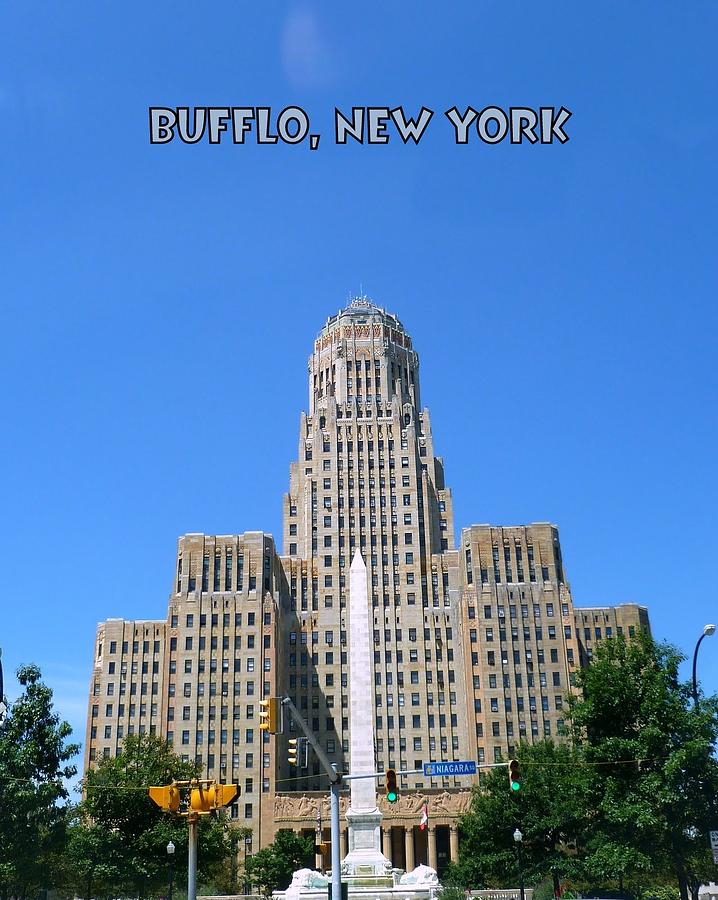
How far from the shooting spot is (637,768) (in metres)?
45.2

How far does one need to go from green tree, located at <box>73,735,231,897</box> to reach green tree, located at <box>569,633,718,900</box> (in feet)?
82.6

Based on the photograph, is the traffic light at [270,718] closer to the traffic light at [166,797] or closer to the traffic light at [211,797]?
the traffic light at [211,797]

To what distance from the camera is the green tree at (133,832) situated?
56.9 metres

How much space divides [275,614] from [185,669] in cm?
1290

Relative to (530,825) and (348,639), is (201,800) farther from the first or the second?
(348,639)

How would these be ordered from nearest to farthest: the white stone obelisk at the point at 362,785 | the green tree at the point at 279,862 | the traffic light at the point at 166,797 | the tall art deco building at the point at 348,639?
the traffic light at the point at 166,797
the white stone obelisk at the point at 362,785
the green tree at the point at 279,862
the tall art deco building at the point at 348,639

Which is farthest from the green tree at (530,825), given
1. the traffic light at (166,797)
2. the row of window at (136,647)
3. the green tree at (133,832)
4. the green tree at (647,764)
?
the row of window at (136,647)

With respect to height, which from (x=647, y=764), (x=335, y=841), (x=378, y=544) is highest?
(x=378, y=544)

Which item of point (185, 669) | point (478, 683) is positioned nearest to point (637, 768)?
point (478, 683)

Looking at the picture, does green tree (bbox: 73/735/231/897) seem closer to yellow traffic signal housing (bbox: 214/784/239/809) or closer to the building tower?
yellow traffic signal housing (bbox: 214/784/239/809)

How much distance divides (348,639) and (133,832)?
71.1 metres

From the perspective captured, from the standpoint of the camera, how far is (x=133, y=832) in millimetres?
58844

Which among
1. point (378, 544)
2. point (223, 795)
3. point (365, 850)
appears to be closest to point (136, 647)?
point (378, 544)

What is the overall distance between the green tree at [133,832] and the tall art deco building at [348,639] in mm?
51214
